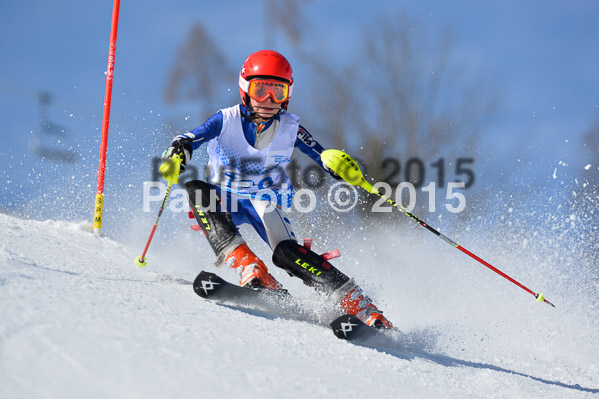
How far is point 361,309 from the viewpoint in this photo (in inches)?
129

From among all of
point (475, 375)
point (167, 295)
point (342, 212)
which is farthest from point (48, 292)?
point (342, 212)

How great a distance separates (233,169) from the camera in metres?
3.67

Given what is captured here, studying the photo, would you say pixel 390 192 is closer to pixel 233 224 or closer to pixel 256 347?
pixel 233 224

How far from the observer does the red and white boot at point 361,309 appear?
325 centimetres

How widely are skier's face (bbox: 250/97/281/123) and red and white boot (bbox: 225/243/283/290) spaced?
892 mm

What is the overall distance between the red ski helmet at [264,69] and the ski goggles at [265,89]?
26 mm

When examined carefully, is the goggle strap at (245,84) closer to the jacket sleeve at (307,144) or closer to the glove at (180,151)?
the jacket sleeve at (307,144)

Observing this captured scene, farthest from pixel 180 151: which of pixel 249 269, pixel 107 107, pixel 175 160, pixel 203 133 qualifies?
pixel 107 107

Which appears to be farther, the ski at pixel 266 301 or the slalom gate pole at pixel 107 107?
the slalom gate pole at pixel 107 107

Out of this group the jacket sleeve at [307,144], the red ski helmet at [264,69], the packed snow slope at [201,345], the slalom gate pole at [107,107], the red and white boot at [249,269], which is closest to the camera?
the packed snow slope at [201,345]

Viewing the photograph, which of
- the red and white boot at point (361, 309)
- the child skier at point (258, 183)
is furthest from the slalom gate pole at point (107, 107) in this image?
the red and white boot at point (361, 309)

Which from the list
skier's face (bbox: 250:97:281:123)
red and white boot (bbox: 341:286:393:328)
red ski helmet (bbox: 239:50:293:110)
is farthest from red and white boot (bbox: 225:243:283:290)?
red ski helmet (bbox: 239:50:293:110)

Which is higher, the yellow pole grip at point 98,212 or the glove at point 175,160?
the glove at point 175,160

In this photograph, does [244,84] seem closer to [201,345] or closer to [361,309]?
[361,309]
